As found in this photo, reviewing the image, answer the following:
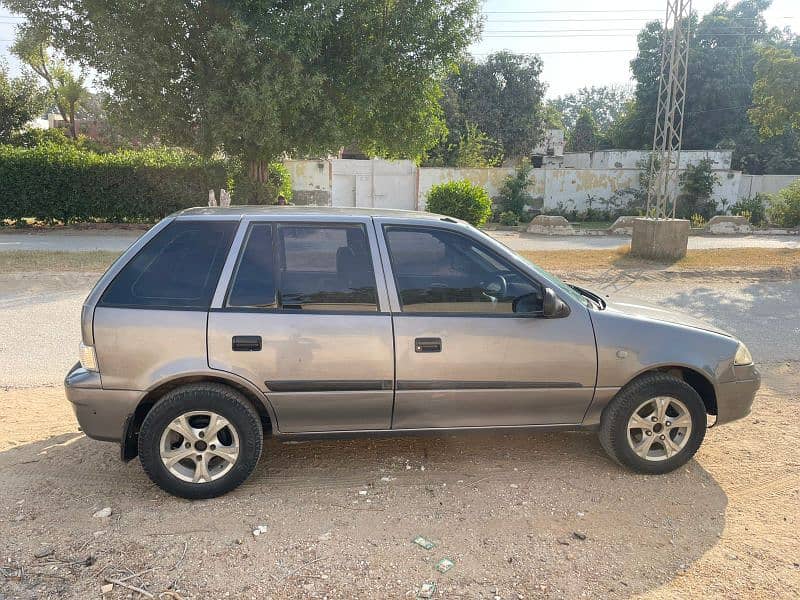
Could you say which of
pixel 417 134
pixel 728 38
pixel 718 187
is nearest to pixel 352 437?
pixel 417 134

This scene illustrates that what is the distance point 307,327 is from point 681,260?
12.8 metres

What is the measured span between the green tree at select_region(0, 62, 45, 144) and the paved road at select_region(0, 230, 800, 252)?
10.0m

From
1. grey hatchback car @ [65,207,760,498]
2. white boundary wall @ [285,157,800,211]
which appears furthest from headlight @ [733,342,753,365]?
white boundary wall @ [285,157,800,211]

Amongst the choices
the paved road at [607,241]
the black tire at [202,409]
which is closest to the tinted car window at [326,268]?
the black tire at [202,409]

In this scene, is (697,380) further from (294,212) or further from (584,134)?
(584,134)

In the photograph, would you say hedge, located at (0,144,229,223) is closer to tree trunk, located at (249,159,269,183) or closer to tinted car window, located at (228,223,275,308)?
tree trunk, located at (249,159,269,183)

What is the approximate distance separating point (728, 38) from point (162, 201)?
3793 cm

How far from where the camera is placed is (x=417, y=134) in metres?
16.1

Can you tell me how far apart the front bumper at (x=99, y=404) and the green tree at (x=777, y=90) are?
52.5 ft

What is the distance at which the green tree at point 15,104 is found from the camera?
80.2 feet

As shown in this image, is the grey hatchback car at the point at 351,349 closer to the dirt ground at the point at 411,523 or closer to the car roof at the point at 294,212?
the car roof at the point at 294,212

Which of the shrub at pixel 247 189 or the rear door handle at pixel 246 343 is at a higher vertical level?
the shrub at pixel 247 189

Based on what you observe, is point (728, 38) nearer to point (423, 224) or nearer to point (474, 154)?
point (474, 154)

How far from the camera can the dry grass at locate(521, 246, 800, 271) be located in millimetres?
13234
